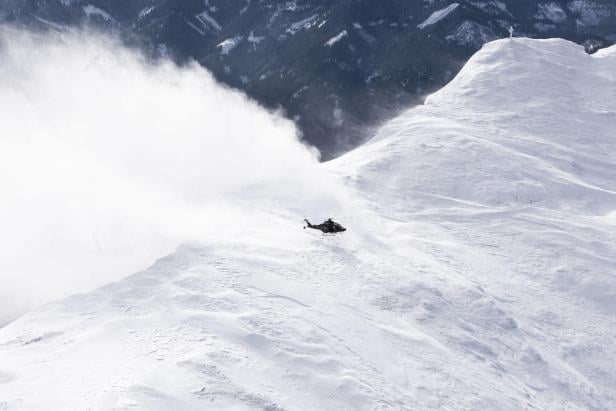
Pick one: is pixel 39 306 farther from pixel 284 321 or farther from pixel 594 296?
pixel 594 296

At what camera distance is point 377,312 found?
71.8 feet

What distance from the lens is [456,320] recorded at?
22.4 metres

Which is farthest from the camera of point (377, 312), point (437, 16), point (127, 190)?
point (437, 16)

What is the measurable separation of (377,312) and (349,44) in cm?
13193

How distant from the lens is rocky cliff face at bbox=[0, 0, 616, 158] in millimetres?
120000

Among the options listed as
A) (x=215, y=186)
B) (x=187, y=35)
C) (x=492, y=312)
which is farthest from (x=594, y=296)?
(x=187, y=35)

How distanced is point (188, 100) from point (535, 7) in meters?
118

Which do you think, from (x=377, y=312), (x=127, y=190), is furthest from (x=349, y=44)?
(x=377, y=312)

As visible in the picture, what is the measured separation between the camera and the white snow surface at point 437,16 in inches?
5704

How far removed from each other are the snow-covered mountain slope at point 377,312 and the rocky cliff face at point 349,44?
6202 centimetres

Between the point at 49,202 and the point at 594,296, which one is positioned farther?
the point at 49,202

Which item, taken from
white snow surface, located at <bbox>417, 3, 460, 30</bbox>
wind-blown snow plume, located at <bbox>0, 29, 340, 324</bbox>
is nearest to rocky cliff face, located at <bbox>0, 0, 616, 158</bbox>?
white snow surface, located at <bbox>417, 3, 460, 30</bbox>

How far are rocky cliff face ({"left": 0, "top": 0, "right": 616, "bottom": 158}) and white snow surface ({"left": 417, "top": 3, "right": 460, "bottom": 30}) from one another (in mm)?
316

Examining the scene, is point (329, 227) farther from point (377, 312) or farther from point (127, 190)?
point (127, 190)
